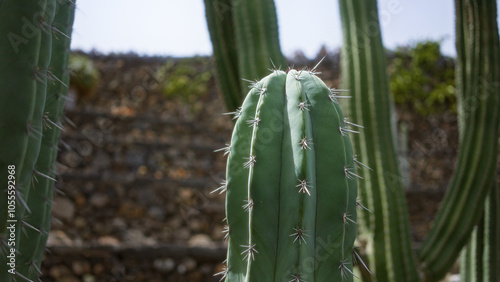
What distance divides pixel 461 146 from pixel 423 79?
15.5 ft

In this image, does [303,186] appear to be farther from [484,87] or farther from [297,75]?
[484,87]

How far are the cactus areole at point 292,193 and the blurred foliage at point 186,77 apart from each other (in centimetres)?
613

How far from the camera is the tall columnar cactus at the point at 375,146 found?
86.3 inches

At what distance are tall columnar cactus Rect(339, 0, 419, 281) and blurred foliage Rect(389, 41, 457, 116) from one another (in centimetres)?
461

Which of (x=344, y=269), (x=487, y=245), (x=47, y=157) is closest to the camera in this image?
(x=344, y=269)

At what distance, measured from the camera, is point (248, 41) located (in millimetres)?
2301

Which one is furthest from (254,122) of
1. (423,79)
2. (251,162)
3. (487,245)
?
(423,79)

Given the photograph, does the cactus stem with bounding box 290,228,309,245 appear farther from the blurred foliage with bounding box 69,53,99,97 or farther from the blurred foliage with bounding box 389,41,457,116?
the blurred foliage with bounding box 389,41,457,116

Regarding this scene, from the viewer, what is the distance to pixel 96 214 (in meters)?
4.55

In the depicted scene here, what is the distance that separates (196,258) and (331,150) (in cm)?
294

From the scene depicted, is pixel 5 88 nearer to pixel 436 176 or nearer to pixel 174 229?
pixel 174 229

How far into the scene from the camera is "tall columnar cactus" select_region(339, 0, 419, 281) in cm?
219

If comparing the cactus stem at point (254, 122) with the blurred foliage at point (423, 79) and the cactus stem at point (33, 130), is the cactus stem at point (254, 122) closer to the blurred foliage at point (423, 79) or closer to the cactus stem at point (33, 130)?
the cactus stem at point (33, 130)

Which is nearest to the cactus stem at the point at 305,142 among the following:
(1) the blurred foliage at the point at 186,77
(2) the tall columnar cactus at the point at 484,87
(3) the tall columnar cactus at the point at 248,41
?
(3) the tall columnar cactus at the point at 248,41
